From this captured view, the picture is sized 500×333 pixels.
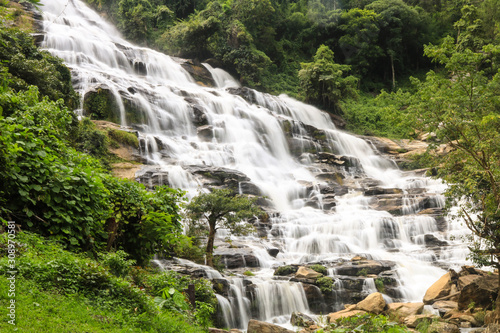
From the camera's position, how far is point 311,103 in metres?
39.3

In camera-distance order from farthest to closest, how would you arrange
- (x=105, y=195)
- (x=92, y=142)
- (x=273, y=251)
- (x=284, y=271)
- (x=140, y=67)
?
(x=140, y=67) → (x=92, y=142) → (x=273, y=251) → (x=284, y=271) → (x=105, y=195)

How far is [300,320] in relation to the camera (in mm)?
11344

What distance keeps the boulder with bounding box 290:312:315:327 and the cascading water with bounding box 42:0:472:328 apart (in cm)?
75

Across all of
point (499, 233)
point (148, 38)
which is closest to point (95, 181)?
point (499, 233)

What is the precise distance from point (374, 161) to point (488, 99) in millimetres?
20619

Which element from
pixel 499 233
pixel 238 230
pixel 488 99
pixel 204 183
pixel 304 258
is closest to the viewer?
pixel 499 233

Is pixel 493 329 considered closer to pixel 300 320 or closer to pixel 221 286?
pixel 300 320

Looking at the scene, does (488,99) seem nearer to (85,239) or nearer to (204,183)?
(85,239)

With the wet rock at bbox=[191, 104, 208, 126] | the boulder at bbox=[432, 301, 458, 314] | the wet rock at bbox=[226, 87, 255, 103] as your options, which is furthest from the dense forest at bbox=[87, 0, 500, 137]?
the boulder at bbox=[432, 301, 458, 314]

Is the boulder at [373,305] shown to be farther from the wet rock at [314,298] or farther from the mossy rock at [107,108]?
the mossy rock at [107,108]

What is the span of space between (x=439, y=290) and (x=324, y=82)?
27058mm

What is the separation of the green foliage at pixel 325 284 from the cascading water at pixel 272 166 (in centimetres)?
47

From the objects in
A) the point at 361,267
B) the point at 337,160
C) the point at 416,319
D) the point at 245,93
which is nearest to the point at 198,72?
the point at 245,93

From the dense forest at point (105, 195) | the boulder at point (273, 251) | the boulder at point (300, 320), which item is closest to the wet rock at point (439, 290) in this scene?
the dense forest at point (105, 195)
